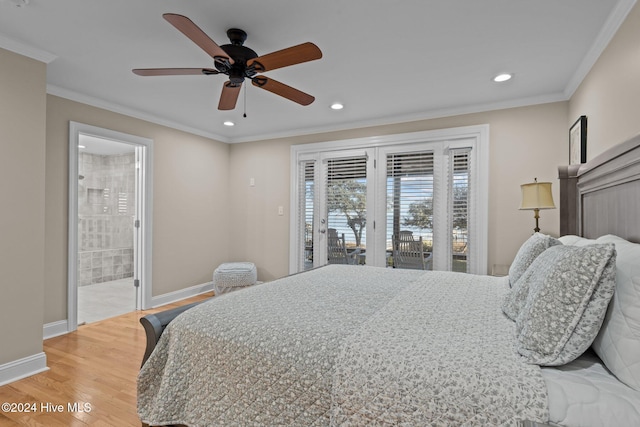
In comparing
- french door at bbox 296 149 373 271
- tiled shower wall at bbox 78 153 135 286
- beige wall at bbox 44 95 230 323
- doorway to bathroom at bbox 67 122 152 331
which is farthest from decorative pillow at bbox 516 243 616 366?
tiled shower wall at bbox 78 153 135 286

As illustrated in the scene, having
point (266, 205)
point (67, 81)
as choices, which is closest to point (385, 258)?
point (266, 205)

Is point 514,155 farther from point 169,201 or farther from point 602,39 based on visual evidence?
point 169,201

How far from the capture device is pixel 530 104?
338cm

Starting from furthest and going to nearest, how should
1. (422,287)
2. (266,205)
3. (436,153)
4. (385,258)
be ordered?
(266,205) < (385,258) < (436,153) < (422,287)

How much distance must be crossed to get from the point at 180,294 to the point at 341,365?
12.8ft

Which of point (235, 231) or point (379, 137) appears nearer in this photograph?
point (379, 137)

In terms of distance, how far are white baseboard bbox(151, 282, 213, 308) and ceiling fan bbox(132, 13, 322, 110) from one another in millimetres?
2857

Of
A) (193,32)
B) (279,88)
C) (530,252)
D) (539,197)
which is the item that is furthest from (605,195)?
(193,32)

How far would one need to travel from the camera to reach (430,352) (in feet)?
3.74

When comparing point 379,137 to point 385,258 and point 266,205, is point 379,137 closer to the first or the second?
point 385,258

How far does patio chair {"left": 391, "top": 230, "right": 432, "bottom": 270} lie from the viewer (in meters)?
3.92

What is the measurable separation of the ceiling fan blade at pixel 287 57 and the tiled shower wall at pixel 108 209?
4834 millimetres

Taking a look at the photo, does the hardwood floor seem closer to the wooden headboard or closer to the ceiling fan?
the ceiling fan

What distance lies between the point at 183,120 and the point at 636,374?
4.58 metres
